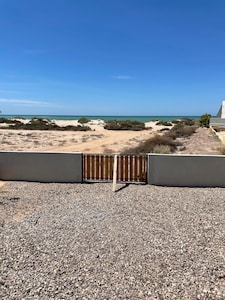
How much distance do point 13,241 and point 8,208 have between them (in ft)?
7.42

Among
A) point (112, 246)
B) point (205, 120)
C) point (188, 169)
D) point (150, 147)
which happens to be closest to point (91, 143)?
point (150, 147)

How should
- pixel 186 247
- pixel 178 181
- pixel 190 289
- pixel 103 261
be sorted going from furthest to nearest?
pixel 178 181 → pixel 186 247 → pixel 103 261 → pixel 190 289

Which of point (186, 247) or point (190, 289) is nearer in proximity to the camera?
point (190, 289)

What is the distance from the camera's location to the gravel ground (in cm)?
403

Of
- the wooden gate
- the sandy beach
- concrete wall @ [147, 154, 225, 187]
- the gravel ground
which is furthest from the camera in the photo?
the sandy beach

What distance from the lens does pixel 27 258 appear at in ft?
15.8

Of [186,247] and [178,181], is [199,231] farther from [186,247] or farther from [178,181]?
[178,181]

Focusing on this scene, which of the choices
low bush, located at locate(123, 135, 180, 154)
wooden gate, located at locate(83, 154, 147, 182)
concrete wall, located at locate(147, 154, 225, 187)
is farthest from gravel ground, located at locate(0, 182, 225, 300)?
low bush, located at locate(123, 135, 180, 154)

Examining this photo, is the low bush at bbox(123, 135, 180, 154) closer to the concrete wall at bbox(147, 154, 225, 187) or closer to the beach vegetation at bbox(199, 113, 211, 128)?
the concrete wall at bbox(147, 154, 225, 187)

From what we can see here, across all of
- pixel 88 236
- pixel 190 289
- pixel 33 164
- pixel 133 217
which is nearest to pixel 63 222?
pixel 88 236

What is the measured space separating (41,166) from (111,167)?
260 centimetres

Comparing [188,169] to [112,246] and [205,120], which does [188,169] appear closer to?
[112,246]

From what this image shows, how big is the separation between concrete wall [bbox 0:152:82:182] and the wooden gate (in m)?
0.34

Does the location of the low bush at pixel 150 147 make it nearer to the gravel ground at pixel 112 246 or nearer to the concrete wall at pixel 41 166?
the concrete wall at pixel 41 166
